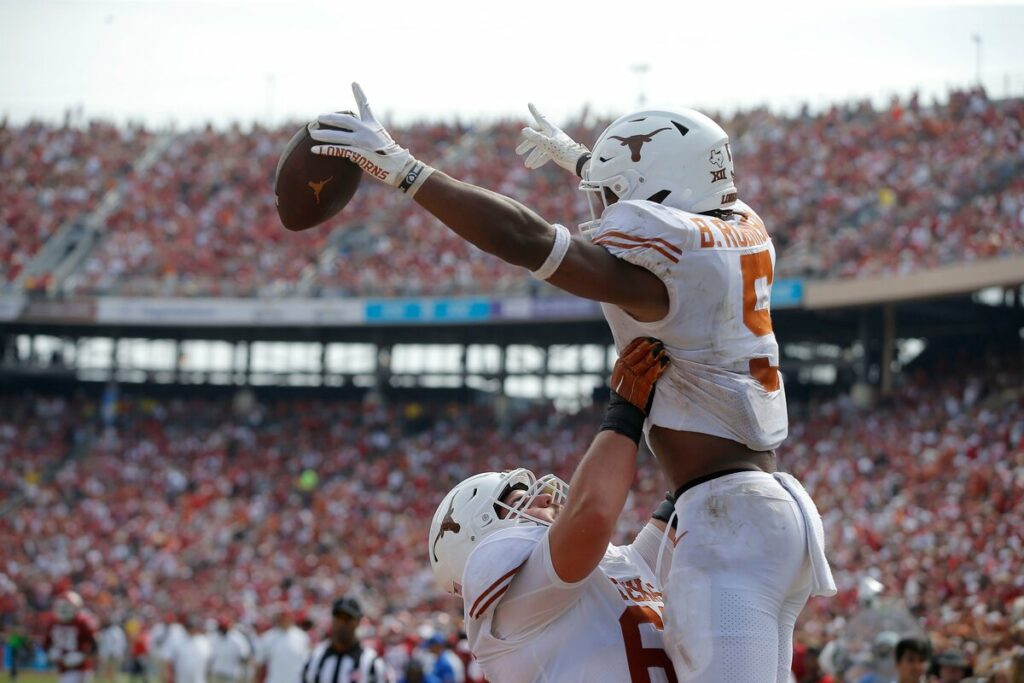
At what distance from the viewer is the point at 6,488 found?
2678 centimetres

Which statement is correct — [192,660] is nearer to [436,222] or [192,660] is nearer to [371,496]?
[371,496]

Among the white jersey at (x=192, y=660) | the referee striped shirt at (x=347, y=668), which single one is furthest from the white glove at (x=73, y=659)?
the referee striped shirt at (x=347, y=668)

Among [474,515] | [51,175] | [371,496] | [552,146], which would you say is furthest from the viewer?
[51,175]

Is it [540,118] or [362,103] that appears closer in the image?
[362,103]

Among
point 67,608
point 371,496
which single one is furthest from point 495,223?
A: point 371,496

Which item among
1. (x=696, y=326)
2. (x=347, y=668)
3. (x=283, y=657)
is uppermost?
(x=696, y=326)

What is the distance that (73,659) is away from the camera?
12.6m

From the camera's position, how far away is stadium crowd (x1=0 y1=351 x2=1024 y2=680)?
16.1 m

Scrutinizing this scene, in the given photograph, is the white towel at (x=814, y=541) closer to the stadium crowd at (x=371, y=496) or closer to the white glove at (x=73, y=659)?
the stadium crowd at (x=371, y=496)

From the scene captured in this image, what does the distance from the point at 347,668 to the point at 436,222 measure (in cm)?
2020

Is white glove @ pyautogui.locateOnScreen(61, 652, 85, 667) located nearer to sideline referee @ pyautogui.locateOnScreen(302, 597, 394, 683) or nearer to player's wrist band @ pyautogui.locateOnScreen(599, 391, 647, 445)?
sideline referee @ pyautogui.locateOnScreen(302, 597, 394, 683)

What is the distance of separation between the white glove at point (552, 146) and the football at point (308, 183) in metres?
0.88

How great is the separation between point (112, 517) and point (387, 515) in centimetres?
549

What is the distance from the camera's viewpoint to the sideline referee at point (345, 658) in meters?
8.46
